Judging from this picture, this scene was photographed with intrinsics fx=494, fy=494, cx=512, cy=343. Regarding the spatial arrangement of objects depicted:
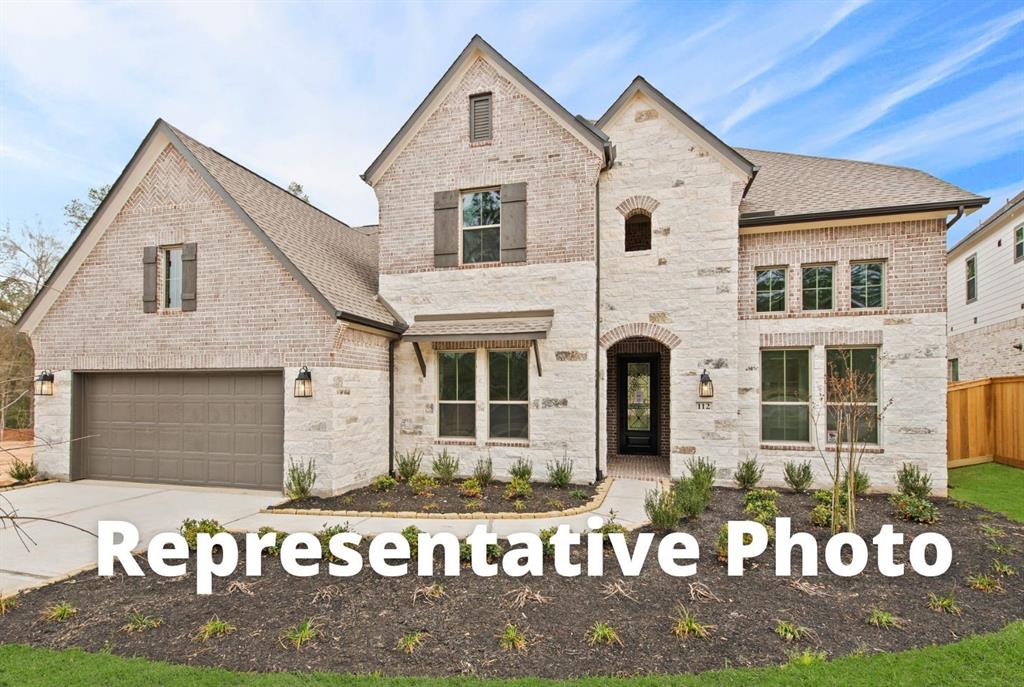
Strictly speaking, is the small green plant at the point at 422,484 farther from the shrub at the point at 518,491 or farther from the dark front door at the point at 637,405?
the dark front door at the point at 637,405

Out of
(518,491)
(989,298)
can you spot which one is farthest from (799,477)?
(989,298)

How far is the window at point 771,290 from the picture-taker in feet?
32.1

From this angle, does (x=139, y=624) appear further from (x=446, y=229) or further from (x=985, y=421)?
(x=985, y=421)

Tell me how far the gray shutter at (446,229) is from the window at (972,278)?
18115 millimetres

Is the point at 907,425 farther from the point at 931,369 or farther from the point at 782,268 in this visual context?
the point at 782,268

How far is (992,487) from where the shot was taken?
31.5ft

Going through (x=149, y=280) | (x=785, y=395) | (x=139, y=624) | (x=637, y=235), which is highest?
(x=637, y=235)

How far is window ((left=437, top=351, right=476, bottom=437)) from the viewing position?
9.98 metres

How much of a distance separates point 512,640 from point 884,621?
10.3ft

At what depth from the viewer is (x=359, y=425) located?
913 centimetres

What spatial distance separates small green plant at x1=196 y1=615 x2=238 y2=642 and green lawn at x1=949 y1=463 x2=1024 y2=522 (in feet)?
34.1

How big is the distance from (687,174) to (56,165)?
57.3ft

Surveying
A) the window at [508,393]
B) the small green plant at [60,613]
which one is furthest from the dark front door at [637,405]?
the small green plant at [60,613]

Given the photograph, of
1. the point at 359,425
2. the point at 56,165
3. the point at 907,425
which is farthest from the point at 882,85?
the point at 56,165
